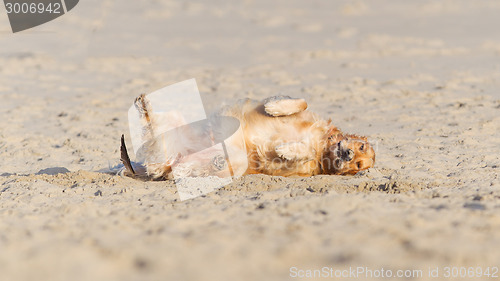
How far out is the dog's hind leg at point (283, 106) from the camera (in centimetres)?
442

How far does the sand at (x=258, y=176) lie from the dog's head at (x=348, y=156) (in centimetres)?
12

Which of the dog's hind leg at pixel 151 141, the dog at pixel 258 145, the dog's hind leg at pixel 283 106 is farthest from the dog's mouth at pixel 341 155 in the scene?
the dog's hind leg at pixel 151 141

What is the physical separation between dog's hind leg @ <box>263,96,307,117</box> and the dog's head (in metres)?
0.39

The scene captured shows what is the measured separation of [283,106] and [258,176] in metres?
0.62

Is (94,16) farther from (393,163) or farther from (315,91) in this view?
(393,163)

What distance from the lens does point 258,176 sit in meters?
4.52

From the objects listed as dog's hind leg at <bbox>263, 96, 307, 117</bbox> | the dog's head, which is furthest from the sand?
dog's hind leg at <bbox>263, 96, 307, 117</bbox>

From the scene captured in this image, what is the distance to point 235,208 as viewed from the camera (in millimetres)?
3570

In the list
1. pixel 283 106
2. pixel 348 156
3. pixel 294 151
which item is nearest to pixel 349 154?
pixel 348 156

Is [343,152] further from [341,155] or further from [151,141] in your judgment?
[151,141]

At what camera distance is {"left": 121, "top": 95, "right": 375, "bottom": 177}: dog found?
439 centimetres

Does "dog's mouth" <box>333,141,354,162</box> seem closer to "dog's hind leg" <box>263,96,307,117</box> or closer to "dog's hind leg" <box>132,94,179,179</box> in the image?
"dog's hind leg" <box>263,96,307,117</box>

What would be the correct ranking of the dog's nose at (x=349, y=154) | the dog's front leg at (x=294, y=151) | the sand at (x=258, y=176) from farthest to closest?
the dog's nose at (x=349, y=154), the dog's front leg at (x=294, y=151), the sand at (x=258, y=176)

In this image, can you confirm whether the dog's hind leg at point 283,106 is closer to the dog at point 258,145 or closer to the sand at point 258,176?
the dog at point 258,145
